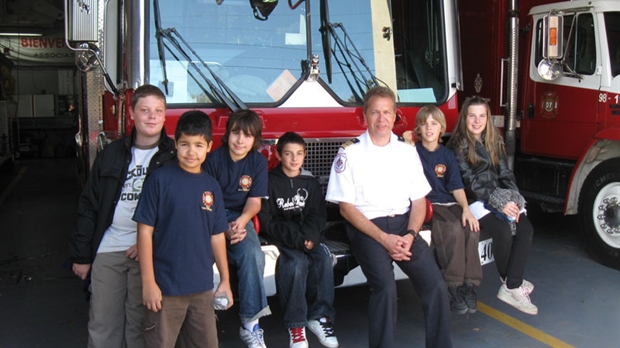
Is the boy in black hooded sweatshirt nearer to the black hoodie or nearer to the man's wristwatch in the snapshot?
the black hoodie

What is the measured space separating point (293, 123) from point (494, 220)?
1.51 meters

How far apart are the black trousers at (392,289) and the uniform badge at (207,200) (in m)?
1.07

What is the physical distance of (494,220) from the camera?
169 inches

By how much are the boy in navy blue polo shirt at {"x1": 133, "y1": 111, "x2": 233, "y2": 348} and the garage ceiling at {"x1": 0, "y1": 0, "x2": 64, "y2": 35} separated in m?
4.43

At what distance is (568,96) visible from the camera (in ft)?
21.9

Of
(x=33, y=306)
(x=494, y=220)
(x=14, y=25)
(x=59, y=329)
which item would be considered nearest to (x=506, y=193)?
(x=494, y=220)

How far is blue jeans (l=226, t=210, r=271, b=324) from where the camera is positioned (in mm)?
3533

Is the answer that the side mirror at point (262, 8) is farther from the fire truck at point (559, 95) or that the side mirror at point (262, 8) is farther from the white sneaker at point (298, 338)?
the fire truck at point (559, 95)

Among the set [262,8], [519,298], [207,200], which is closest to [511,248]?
[519,298]

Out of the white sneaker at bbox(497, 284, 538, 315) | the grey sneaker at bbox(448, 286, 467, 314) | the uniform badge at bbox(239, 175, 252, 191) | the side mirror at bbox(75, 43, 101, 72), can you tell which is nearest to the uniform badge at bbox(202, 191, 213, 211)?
the uniform badge at bbox(239, 175, 252, 191)

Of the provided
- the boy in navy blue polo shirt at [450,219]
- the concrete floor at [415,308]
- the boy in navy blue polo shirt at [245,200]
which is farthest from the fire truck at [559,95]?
the boy in navy blue polo shirt at [245,200]

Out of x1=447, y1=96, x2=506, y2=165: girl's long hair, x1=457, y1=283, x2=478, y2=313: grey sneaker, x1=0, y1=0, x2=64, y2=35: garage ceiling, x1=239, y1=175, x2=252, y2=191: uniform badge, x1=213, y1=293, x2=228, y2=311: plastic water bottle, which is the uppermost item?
x1=0, y1=0, x2=64, y2=35: garage ceiling

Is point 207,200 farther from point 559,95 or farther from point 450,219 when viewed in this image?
point 559,95

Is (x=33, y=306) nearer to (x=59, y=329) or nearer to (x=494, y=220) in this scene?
(x=59, y=329)
